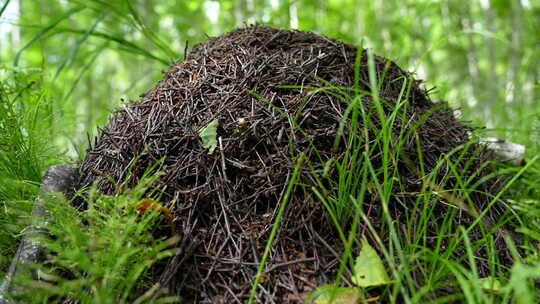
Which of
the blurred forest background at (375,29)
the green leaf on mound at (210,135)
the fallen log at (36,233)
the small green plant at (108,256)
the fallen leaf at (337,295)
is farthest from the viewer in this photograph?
the blurred forest background at (375,29)

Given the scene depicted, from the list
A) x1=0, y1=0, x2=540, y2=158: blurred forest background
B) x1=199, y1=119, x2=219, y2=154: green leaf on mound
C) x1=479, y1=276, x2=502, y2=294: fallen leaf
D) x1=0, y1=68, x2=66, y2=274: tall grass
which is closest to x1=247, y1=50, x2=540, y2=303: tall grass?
x1=479, y1=276, x2=502, y2=294: fallen leaf

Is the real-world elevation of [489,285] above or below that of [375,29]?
below

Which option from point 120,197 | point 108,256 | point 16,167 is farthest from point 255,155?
point 16,167

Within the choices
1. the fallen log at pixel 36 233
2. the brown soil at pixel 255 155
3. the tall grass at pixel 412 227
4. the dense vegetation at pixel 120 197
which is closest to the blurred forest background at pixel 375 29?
the dense vegetation at pixel 120 197

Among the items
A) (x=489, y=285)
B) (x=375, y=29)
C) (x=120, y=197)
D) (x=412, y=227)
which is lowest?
(x=489, y=285)

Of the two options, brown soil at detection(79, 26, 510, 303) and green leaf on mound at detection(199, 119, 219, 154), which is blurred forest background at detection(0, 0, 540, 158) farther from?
green leaf on mound at detection(199, 119, 219, 154)

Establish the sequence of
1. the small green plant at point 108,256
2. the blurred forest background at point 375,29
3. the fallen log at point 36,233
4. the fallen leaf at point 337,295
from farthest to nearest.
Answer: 1. the blurred forest background at point 375,29
2. the fallen log at point 36,233
3. the fallen leaf at point 337,295
4. the small green plant at point 108,256

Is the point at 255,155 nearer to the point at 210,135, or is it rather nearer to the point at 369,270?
the point at 210,135

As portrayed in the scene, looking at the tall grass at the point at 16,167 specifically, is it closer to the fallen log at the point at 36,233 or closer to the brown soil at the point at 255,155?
the fallen log at the point at 36,233

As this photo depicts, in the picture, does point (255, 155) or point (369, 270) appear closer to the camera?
point (369, 270)
